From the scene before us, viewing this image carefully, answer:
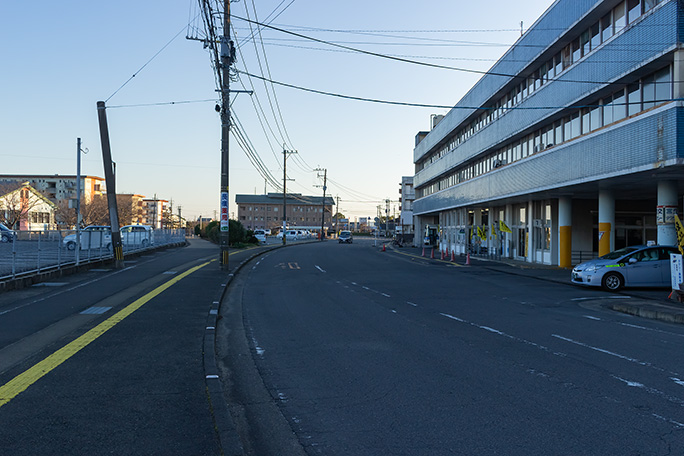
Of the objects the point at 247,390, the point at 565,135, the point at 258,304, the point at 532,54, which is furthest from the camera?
the point at 532,54

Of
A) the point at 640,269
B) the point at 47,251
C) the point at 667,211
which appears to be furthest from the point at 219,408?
the point at 667,211

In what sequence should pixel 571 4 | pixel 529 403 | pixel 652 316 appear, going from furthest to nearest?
pixel 571 4 < pixel 652 316 < pixel 529 403

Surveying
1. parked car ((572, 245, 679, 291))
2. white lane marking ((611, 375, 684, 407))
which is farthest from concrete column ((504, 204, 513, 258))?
white lane marking ((611, 375, 684, 407))

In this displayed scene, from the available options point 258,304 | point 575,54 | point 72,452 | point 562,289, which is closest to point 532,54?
point 575,54

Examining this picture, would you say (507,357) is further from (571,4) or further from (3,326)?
(571,4)

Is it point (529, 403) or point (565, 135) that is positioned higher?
point (565, 135)

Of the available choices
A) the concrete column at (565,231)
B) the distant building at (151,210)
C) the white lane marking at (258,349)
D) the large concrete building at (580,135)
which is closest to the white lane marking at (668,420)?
the white lane marking at (258,349)

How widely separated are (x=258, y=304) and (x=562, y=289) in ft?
36.9

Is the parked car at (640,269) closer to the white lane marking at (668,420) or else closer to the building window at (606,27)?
the building window at (606,27)

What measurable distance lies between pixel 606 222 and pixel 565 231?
14.1 ft

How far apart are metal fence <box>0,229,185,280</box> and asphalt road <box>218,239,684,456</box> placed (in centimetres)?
743

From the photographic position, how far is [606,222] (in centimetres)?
2420

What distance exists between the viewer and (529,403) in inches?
231

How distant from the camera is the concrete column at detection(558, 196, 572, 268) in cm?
2844
